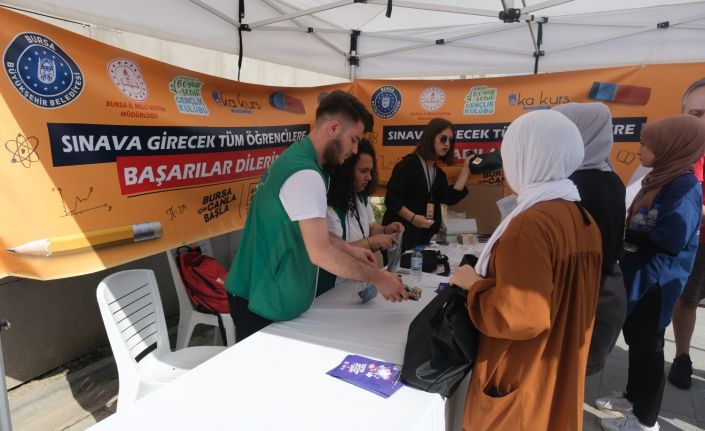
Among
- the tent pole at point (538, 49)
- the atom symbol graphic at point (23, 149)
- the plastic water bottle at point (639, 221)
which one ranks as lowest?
the plastic water bottle at point (639, 221)

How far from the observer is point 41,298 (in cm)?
246

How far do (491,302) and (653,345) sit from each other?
152 cm

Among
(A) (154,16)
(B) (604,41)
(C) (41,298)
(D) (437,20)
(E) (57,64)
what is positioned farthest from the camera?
(D) (437,20)

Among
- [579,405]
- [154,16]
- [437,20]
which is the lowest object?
[579,405]

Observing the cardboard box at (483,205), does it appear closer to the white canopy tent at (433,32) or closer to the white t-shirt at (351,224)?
the white canopy tent at (433,32)

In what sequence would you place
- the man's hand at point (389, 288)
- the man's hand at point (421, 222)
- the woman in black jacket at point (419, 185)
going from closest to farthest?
1. the man's hand at point (389, 288)
2. the man's hand at point (421, 222)
3. the woman in black jacket at point (419, 185)

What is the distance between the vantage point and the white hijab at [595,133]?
1521 mm

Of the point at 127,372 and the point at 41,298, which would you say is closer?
the point at 127,372

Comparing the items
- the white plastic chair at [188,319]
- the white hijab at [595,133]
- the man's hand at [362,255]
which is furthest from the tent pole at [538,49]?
the white plastic chair at [188,319]

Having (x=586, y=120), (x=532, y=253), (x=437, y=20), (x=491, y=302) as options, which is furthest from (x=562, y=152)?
(x=437, y=20)

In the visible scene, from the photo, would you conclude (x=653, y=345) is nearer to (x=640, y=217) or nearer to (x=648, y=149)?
(x=640, y=217)

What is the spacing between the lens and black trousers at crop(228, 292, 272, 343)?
162cm

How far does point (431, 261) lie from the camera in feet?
7.26

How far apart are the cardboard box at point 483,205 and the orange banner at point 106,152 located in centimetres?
186
